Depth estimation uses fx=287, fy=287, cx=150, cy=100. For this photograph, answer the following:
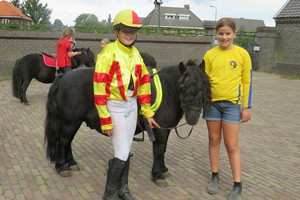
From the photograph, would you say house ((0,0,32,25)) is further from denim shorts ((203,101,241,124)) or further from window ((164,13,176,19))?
→ denim shorts ((203,101,241,124))

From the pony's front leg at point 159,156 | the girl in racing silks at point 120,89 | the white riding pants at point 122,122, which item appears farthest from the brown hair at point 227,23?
the pony's front leg at point 159,156

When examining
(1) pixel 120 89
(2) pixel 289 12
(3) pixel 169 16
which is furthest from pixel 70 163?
(3) pixel 169 16

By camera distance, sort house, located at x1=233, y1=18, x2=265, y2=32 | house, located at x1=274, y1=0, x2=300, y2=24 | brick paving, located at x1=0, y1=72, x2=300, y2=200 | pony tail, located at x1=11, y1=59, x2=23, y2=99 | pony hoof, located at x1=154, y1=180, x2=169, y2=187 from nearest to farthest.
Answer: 1. brick paving, located at x1=0, y1=72, x2=300, y2=200
2. pony hoof, located at x1=154, y1=180, x2=169, y2=187
3. pony tail, located at x1=11, y1=59, x2=23, y2=99
4. house, located at x1=274, y1=0, x2=300, y2=24
5. house, located at x1=233, y1=18, x2=265, y2=32

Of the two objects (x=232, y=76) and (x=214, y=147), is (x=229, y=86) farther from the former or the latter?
(x=214, y=147)

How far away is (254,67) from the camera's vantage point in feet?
69.3

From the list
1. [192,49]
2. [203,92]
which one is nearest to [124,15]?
[203,92]

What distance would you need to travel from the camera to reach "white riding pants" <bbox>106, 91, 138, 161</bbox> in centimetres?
284

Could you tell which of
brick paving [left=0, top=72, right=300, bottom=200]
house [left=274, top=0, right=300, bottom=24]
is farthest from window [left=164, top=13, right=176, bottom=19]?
brick paving [left=0, top=72, right=300, bottom=200]

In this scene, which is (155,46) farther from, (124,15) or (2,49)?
(124,15)

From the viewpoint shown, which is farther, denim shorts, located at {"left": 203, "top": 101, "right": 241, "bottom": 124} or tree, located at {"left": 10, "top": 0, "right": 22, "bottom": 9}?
tree, located at {"left": 10, "top": 0, "right": 22, "bottom": 9}

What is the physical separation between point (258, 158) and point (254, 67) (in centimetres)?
1759

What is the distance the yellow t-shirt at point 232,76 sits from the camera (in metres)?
3.24

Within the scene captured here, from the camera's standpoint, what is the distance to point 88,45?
49.8 feet

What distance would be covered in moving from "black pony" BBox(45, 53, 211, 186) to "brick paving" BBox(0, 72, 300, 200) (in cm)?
31
